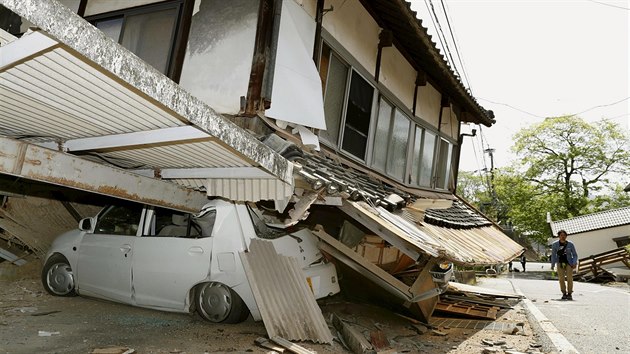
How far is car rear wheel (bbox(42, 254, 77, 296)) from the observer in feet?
22.1

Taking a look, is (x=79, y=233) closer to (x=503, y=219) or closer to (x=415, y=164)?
(x=415, y=164)

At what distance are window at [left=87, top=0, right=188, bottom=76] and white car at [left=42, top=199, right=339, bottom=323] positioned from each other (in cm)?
229

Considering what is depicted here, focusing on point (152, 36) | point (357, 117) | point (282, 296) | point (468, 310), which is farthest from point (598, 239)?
point (152, 36)

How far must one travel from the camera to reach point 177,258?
5609 mm

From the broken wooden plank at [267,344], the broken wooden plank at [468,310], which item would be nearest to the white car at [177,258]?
the broken wooden plank at [267,344]

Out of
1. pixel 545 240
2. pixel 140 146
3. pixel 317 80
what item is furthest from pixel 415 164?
pixel 545 240

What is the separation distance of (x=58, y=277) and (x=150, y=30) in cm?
435

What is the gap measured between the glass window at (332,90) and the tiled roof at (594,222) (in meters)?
36.6

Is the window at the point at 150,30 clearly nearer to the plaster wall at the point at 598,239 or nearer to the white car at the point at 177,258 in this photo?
the white car at the point at 177,258

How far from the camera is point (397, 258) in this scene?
7.20 m

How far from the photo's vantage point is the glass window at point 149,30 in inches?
237

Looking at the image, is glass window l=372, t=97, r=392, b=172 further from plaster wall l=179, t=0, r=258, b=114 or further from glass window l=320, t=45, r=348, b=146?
plaster wall l=179, t=0, r=258, b=114

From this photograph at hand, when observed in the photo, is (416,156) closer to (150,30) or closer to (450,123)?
(450,123)

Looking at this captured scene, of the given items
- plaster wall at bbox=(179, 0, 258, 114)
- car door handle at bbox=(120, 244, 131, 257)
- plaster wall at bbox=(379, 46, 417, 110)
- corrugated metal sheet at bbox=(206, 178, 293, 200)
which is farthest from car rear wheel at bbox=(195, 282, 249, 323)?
plaster wall at bbox=(379, 46, 417, 110)
